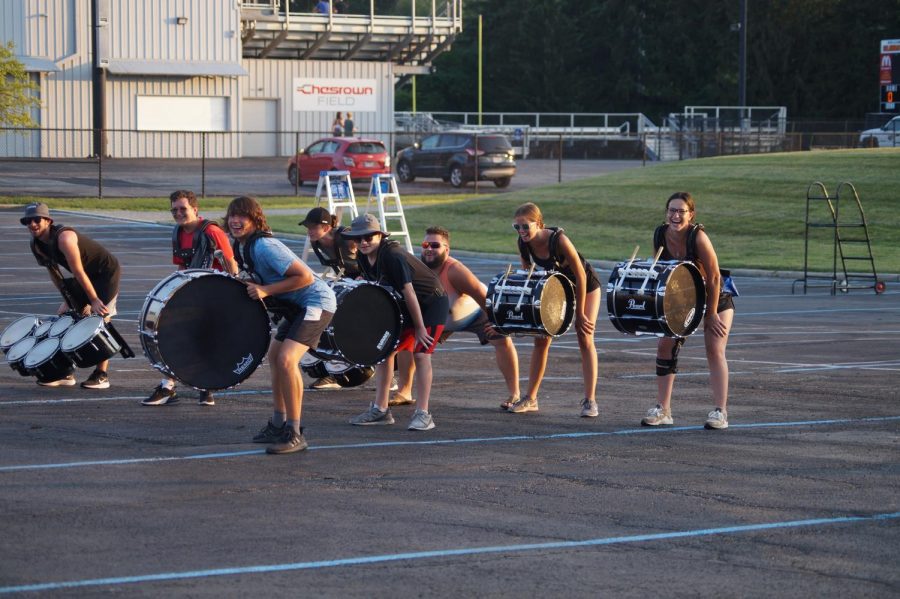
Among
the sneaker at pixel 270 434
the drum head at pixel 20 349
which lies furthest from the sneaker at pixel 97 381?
the sneaker at pixel 270 434

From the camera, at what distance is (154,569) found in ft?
22.9

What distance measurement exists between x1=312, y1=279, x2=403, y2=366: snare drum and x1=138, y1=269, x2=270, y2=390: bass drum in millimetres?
589

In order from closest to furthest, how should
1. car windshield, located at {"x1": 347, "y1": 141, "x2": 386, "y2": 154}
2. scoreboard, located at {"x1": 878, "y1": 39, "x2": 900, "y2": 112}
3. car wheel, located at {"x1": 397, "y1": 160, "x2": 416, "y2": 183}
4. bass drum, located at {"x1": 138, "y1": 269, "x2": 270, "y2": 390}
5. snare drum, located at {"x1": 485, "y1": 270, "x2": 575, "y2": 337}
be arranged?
bass drum, located at {"x1": 138, "y1": 269, "x2": 270, "y2": 390} < snare drum, located at {"x1": 485, "y1": 270, "x2": 575, "y2": 337} < car windshield, located at {"x1": 347, "y1": 141, "x2": 386, "y2": 154} < scoreboard, located at {"x1": 878, "y1": 39, "x2": 900, "y2": 112} < car wheel, located at {"x1": 397, "y1": 160, "x2": 416, "y2": 183}

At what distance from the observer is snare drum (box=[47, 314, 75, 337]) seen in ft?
42.3

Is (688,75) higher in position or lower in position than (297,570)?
higher

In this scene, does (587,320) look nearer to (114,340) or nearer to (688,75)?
(114,340)

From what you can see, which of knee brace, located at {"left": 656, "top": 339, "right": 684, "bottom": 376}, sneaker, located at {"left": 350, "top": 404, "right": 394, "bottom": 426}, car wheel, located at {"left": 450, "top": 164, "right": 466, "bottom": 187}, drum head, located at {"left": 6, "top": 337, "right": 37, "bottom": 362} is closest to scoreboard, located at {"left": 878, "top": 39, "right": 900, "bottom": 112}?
car wheel, located at {"left": 450, "top": 164, "right": 466, "bottom": 187}

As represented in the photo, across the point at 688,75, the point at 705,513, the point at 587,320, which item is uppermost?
the point at 688,75

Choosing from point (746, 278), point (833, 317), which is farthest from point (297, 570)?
point (746, 278)

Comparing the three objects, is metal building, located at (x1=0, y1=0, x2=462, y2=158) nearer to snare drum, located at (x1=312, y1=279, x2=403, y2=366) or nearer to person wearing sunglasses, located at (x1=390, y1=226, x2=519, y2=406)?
person wearing sunglasses, located at (x1=390, y1=226, x2=519, y2=406)

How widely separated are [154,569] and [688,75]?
80.1 m

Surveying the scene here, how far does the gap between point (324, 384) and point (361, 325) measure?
2.61 meters

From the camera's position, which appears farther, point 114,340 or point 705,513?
point 114,340

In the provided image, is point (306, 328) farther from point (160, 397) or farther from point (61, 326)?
point (61, 326)
